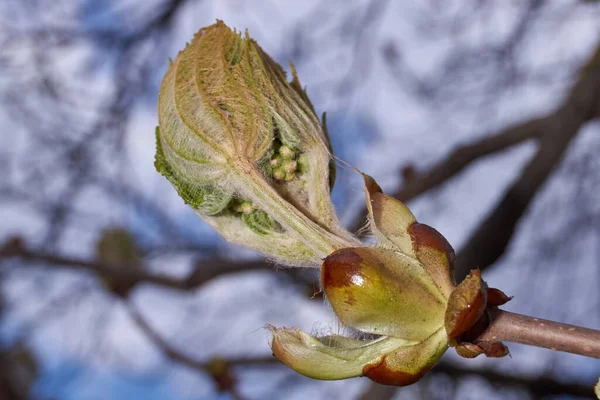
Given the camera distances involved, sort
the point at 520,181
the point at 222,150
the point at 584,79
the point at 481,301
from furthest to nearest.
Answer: the point at 584,79 < the point at 520,181 < the point at 222,150 < the point at 481,301

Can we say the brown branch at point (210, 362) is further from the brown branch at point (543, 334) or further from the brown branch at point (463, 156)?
the brown branch at point (543, 334)

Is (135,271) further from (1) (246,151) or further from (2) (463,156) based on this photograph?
(1) (246,151)

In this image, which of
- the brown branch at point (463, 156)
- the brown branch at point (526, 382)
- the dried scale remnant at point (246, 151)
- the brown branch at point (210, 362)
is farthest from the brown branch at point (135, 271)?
the dried scale remnant at point (246, 151)

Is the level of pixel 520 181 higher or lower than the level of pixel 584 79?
lower

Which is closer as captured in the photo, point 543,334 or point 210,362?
point 543,334

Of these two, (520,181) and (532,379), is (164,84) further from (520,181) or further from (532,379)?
(532,379)

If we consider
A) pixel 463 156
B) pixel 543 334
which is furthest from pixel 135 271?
pixel 543 334

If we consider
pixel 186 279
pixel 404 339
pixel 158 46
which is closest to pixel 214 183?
pixel 404 339
